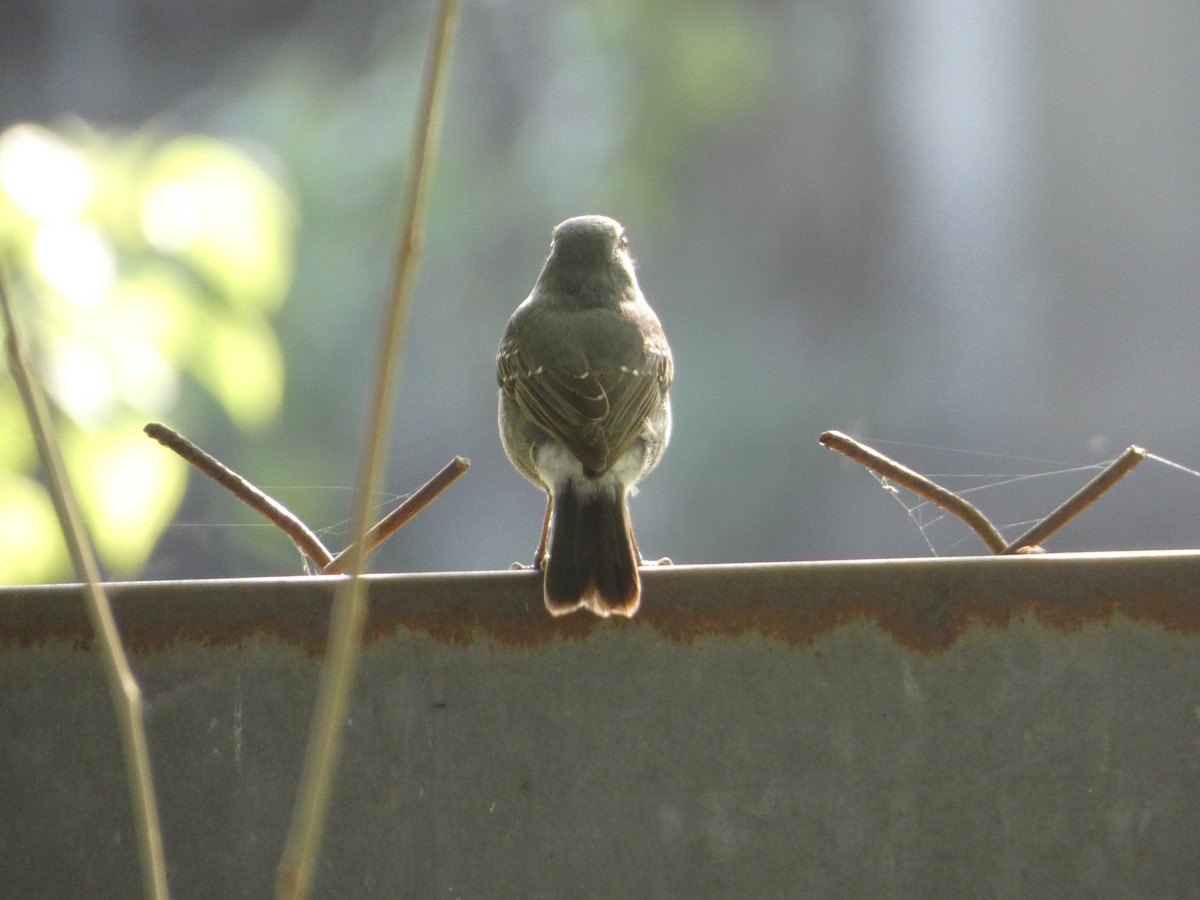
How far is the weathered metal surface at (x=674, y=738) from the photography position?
1625mm

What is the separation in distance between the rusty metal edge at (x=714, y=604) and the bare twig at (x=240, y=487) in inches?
15.6

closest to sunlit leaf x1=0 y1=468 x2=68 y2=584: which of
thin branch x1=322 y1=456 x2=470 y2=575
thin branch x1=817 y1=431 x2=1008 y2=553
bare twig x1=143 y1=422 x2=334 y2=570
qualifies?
bare twig x1=143 y1=422 x2=334 y2=570

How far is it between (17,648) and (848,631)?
38.5 inches

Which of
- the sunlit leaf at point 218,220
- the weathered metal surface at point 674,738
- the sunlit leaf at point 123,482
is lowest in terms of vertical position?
the weathered metal surface at point 674,738

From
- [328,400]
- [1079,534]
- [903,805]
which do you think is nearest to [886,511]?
[1079,534]

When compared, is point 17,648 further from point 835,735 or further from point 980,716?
point 980,716

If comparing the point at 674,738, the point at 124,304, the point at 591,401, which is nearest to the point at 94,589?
the point at 674,738

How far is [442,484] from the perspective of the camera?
2.22m

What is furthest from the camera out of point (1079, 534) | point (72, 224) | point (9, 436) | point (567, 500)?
point (1079, 534)

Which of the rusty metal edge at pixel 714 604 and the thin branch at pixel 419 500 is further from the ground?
the thin branch at pixel 419 500

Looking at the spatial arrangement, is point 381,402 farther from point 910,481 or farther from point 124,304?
point 124,304

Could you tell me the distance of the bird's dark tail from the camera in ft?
5.81

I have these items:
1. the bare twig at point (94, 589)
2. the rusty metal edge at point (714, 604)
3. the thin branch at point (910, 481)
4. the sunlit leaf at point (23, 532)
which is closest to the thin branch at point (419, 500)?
the rusty metal edge at point (714, 604)

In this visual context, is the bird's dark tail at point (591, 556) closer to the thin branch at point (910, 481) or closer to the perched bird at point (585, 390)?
the perched bird at point (585, 390)
